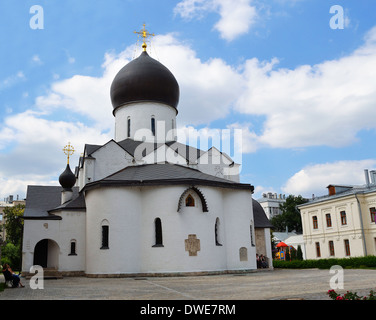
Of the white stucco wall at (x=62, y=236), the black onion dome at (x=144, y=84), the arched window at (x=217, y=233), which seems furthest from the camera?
the black onion dome at (x=144, y=84)

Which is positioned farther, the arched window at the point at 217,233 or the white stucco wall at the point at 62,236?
the white stucco wall at the point at 62,236

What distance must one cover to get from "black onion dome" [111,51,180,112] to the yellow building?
18199 mm

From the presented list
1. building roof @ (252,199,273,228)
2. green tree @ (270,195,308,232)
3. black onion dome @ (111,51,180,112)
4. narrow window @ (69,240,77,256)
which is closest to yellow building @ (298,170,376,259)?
building roof @ (252,199,273,228)

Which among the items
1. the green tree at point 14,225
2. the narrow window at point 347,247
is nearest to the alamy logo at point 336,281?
the narrow window at point 347,247

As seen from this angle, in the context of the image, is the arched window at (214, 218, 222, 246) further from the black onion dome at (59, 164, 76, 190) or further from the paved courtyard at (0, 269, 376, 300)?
the black onion dome at (59, 164, 76, 190)

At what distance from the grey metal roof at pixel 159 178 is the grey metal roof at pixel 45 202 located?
2417mm

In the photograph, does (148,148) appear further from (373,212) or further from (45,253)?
(373,212)

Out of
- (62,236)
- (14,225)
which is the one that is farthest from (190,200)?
(14,225)

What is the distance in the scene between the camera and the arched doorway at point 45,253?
24875 millimetres

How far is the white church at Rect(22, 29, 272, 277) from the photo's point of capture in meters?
20.2

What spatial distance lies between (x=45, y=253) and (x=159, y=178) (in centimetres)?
1038

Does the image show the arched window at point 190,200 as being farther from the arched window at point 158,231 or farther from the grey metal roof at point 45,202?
the grey metal roof at point 45,202

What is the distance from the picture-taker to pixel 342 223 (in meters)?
34.2
